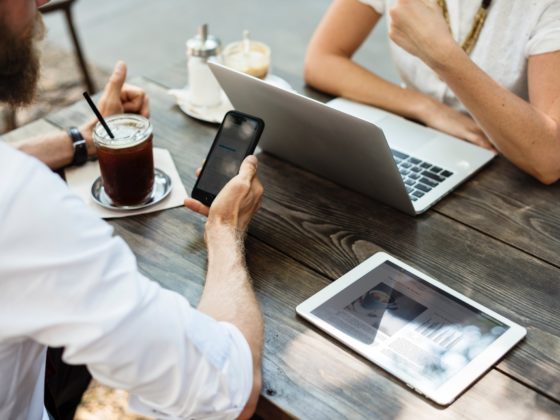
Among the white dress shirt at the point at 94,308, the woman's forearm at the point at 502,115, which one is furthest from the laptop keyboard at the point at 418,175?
the white dress shirt at the point at 94,308

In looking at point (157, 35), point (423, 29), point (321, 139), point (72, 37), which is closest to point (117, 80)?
point (321, 139)

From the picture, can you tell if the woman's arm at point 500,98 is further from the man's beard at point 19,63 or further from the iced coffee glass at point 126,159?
the man's beard at point 19,63

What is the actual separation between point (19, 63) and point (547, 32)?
1065 millimetres

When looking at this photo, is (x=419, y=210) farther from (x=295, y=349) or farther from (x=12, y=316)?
(x=12, y=316)

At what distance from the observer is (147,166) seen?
1235 mm

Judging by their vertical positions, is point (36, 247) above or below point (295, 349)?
above

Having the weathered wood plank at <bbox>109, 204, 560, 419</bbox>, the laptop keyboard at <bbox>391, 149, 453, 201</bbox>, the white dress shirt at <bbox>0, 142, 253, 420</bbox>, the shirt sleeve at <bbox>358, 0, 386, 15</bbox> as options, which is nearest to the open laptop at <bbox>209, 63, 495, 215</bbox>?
the laptop keyboard at <bbox>391, 149, 453, 201</bbox>

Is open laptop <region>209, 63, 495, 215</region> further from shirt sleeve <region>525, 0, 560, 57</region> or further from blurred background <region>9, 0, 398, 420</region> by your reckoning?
blurred background <region>9, 0, 398, 420</region>

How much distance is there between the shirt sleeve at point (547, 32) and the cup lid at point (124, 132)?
840 mm

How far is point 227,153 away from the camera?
48.4 inches

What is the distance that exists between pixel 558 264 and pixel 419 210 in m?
Result: 0.25

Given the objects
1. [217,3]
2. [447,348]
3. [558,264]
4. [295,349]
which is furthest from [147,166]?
[217,3]

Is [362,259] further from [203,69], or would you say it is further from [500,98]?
[203,69]

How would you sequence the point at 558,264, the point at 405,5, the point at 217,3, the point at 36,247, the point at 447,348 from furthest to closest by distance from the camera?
the point at 217,3, the point at 405,5, the point at 558,264, the point at 447,348, the point at 36,247
